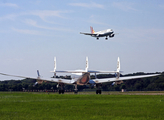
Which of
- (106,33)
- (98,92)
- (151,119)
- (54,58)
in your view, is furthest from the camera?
(54,58)

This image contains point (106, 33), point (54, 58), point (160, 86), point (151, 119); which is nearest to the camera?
point (151, 119)

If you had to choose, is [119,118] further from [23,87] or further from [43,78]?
[23,87]

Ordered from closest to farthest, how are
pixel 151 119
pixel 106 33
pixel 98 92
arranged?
pixel 151 119 < pixel 98 92 < pixel 106 33

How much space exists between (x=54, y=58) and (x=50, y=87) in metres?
33.2

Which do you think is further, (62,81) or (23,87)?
(23,87)

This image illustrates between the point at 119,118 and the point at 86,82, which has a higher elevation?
the point at 86,82

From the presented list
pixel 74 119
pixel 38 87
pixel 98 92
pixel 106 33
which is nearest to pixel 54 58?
pixel 38 87

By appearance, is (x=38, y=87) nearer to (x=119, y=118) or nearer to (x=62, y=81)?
(x=62, y=81)

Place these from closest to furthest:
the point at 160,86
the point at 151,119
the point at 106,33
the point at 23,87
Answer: the point at 151,119 < the point at 106,33 < the point at 160,86 < the point at 23,87

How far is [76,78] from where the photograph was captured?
80.2m

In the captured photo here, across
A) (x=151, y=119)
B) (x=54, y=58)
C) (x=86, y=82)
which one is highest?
(x=54, y=58)

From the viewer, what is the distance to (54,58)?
122000mm

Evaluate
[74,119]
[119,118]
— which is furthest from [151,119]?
[74,119]

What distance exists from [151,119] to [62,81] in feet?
195
